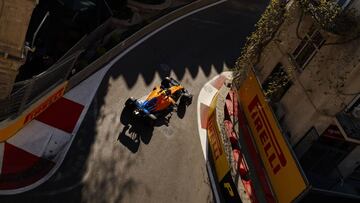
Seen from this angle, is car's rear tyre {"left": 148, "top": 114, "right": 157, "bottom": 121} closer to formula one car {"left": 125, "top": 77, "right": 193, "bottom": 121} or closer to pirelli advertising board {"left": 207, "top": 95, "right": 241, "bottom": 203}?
formula one car {"left": 125, "top": 77, "right": 193, "bottom": 121}

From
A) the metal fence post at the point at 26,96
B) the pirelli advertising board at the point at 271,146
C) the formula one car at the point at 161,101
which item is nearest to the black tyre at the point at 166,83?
the formula one car at the point at 161,101

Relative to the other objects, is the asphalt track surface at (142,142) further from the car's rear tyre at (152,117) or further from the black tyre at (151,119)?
the car's rear tyre at (152,117)

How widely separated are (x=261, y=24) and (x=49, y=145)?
11.6m

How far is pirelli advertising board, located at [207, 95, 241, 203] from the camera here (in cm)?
1956

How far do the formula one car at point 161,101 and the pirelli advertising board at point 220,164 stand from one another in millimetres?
1865

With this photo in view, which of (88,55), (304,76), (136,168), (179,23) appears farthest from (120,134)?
(179,23)

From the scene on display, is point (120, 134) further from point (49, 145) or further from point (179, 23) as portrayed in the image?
point (179, 23)

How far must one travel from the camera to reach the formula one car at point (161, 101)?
21.5 meters

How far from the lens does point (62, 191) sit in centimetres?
1741

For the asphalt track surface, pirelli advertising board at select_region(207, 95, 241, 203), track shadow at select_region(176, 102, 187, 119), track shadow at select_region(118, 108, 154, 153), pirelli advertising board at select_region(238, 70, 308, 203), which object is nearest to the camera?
the asphalt track surface

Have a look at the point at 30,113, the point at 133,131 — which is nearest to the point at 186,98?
the point at 133,131

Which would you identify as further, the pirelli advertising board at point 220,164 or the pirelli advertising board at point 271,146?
the pirelli advertising board at point 220,164

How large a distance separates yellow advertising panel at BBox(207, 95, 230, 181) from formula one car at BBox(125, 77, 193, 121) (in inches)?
71.3

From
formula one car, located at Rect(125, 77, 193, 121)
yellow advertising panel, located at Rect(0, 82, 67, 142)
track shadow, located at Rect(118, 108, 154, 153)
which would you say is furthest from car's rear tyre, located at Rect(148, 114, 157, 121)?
yellow advertising panel, located at Rect(0, 82, 67, 142)
